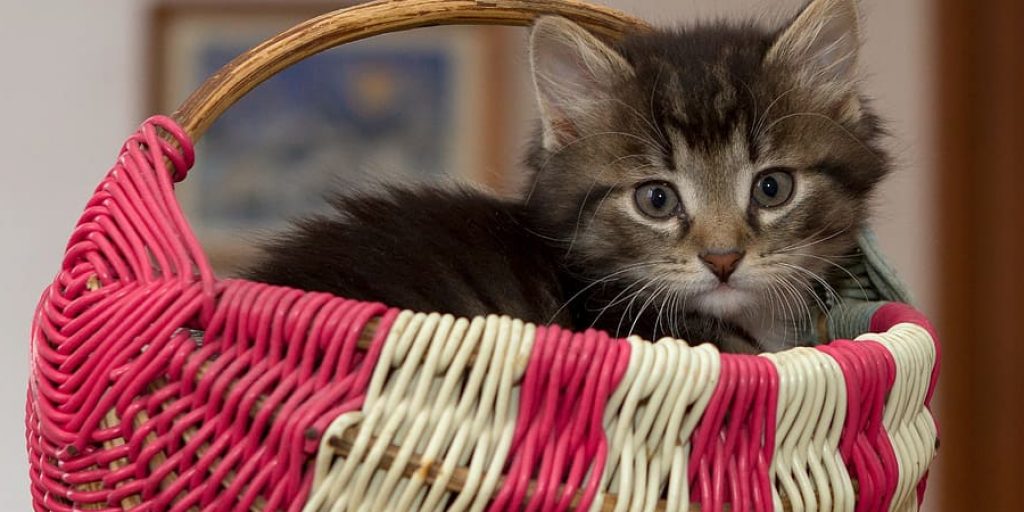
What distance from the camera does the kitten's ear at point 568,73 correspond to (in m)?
1.32

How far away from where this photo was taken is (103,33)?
248cm

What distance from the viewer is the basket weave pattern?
788mm

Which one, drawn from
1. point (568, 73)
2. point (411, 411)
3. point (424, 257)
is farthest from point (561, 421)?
point (568, 73)

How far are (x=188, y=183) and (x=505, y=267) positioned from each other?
1.50m

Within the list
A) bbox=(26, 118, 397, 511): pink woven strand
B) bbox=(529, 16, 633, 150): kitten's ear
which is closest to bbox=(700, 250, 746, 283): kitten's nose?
bbox=(529, 16, 633, 150): kitten's ear

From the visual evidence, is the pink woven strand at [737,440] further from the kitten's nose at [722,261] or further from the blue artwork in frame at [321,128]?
the blue artwork in frame at [321,128]

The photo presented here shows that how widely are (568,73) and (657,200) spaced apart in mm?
221

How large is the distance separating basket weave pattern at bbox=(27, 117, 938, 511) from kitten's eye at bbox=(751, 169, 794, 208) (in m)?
0.42

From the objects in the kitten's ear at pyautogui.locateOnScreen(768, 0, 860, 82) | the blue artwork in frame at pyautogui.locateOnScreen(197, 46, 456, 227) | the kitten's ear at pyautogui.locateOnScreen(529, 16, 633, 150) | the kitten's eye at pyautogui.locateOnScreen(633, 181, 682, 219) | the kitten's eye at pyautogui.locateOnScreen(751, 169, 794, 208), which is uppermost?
the kitten's ear at pyautogui.locateOnScreen(768, 0, 860, 82)

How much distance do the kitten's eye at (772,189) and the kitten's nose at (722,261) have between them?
104 millimetres

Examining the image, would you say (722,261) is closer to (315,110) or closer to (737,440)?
(737,440)

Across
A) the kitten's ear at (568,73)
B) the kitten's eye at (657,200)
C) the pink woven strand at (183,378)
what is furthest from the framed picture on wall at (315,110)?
the pink woven strand at (183,378)

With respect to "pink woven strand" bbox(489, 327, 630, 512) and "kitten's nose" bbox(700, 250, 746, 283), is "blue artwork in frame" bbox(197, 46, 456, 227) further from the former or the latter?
"pink woven strand" bbox(489, 327, 630, 512)

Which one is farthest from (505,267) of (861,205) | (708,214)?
(861,205)
